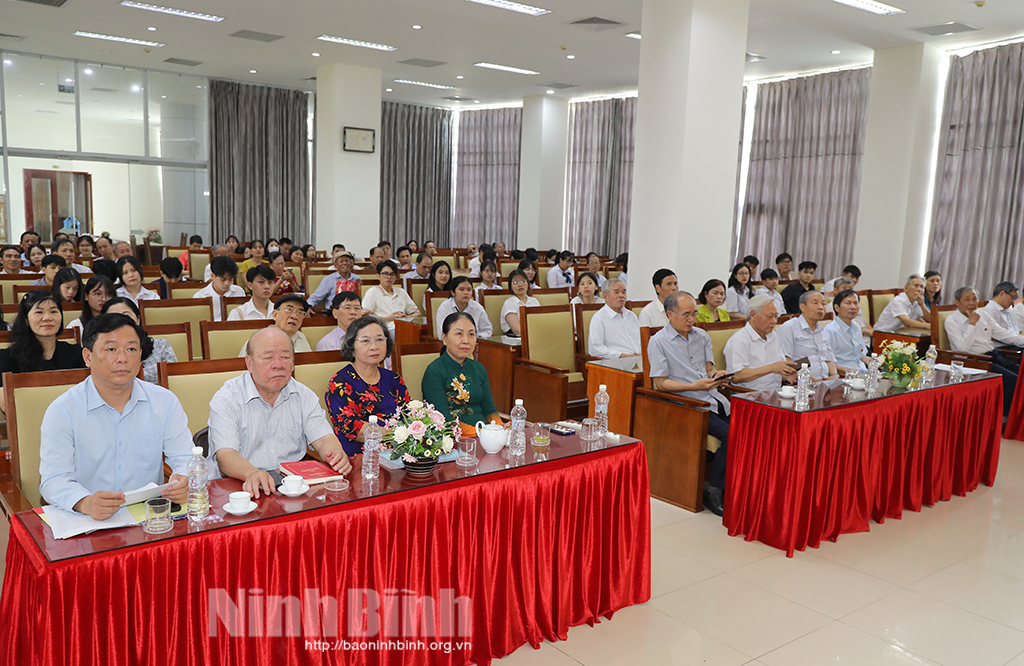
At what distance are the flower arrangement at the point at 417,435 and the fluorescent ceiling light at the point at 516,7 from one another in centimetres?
679

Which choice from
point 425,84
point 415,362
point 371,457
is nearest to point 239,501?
point 371,457

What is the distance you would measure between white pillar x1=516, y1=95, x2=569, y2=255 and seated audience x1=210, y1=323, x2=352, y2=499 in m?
12.5

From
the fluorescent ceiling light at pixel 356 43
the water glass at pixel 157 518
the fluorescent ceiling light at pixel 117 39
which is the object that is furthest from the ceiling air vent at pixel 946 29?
the fluorescent ceiling light at pixel 117 39

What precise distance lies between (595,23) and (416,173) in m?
8.63

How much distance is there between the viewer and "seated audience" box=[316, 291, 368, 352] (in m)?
4.46

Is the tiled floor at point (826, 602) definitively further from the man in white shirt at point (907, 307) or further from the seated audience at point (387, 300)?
the man in white shirt at point (907, 307)

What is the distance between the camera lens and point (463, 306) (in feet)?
21.0

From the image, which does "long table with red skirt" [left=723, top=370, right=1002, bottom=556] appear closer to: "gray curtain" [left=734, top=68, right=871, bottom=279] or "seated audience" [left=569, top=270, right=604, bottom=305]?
"seated audience" [left=569, top=270, right=604, bottom=305]

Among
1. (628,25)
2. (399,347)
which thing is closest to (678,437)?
(399,347)

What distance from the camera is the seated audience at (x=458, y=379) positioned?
3.63 metres

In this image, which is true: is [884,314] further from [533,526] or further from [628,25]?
[533,526]

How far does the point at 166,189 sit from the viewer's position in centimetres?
1430

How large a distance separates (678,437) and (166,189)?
1295 centimetres

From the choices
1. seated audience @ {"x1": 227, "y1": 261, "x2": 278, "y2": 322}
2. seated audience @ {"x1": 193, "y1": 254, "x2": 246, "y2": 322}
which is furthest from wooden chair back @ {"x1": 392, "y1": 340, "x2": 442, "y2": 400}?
seated audience @ {"x1": 193, "y1": 254, "x2": 246, "y2": 322}
